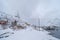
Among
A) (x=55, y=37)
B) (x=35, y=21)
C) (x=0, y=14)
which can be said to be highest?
(x=0, y=14)

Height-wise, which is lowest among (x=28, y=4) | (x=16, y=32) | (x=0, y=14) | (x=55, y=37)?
(x=55, y=37)

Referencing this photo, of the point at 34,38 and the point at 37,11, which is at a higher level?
the point at 37,11

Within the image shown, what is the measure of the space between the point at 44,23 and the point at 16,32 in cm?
99

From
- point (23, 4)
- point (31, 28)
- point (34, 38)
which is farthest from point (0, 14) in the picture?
point (34, 38)

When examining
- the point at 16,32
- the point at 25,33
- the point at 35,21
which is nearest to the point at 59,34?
the point at 35,21

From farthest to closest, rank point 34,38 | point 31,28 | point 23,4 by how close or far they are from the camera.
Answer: point 23,4, point 31,28, point 34,38

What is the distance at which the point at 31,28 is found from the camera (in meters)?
3.28

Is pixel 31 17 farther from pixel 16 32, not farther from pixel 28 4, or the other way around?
pixel 16 32

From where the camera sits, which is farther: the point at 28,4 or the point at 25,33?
the point at 28,4

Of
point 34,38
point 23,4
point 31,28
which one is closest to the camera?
point 34,38

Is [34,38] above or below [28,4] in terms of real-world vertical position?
below

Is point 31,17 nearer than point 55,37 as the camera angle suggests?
No

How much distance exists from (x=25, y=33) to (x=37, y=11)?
3.28 ft

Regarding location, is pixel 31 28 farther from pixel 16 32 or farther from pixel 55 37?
pixel 55 37
